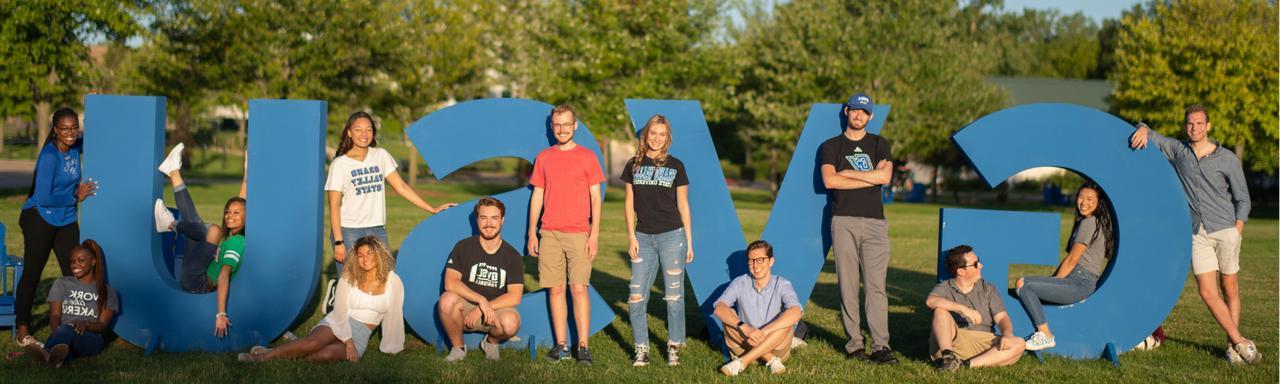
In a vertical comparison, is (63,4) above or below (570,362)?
above

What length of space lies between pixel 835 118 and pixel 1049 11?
3430 inches

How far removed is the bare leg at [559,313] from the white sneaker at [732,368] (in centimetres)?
124

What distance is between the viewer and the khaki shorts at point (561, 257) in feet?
25.8

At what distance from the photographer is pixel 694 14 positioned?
35000 mm

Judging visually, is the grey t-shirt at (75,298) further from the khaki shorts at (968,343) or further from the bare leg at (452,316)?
the khaki shorts at (968,343)

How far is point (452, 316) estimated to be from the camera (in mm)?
7820

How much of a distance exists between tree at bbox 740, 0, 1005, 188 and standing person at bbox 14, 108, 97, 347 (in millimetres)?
28106

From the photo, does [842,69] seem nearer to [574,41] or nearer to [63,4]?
[574,41]

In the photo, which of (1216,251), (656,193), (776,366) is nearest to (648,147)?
(656,193)

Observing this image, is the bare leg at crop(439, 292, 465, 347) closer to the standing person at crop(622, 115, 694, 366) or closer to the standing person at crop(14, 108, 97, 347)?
the standing person at crop(622, 115, 694, 366)

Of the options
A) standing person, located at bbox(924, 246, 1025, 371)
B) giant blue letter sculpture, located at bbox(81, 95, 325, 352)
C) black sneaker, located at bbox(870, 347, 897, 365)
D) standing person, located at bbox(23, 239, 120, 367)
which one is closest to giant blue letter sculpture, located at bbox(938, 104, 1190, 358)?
standing person, located at bbox(924, 246, 1025, 371)

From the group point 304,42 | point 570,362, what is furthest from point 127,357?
point 304,42

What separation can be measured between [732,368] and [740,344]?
0.40 metres

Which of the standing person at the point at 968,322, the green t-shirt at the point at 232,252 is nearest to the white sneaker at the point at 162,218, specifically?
the green t-shirt at the point at 232,252
